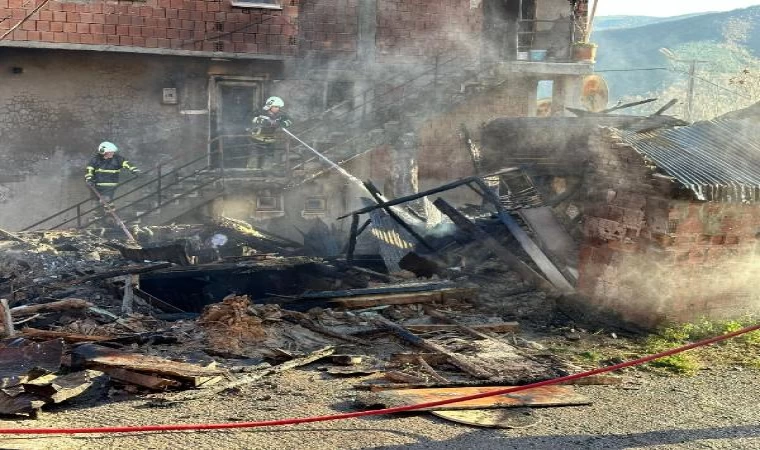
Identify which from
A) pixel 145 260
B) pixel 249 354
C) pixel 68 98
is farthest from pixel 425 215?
pixel 68 98

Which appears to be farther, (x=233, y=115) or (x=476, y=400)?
(x=233, y=115)

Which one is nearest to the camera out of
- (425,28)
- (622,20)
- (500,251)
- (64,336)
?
(64,336)

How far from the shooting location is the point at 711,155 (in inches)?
349

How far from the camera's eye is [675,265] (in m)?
8.16

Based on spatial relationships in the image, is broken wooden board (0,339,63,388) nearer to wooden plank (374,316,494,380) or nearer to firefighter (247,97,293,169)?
wooden plank (374,316,494,380)

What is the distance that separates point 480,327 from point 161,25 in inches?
507

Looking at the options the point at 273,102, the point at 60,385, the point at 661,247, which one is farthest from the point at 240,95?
the point at 60,385

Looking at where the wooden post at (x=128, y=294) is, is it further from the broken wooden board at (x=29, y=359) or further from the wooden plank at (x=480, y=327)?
the wooden plank at (x=480, y=327)

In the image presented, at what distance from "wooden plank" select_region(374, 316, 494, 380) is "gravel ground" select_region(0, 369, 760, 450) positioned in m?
0.82

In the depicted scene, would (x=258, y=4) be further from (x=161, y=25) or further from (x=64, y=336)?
(x=64, y=336)

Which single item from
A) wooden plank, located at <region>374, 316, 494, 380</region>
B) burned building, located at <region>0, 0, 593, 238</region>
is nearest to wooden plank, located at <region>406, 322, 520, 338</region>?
wooden plank, located at <region>374, 316, 494, 380</region>

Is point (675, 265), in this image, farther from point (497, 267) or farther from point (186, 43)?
point (186, 43)

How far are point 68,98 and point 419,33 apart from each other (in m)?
8.92

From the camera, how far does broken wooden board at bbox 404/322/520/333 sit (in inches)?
322
